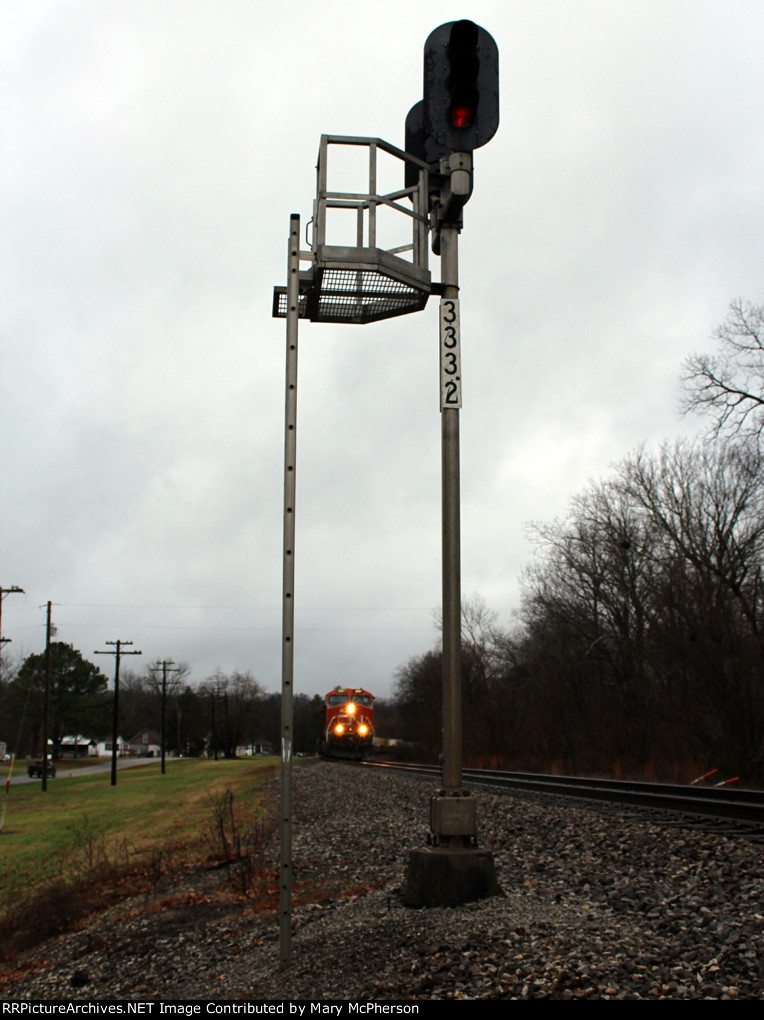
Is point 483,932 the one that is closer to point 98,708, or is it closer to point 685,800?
point 685,800

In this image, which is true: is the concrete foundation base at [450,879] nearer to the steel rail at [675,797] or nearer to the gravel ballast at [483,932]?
the gravel ballast at [483,932]

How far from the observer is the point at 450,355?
628cm

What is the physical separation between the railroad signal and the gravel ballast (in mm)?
5829

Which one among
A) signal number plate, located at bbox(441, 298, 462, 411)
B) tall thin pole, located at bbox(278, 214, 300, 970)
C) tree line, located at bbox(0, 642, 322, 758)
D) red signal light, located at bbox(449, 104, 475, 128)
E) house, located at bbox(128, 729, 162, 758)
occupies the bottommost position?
house, located at bbox(128, 729, 162, 758)

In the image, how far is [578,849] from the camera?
7809mm

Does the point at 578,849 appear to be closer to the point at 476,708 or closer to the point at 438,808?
the point at 438,808

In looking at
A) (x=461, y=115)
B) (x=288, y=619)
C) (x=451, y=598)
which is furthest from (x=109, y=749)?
(x=461, y=115)

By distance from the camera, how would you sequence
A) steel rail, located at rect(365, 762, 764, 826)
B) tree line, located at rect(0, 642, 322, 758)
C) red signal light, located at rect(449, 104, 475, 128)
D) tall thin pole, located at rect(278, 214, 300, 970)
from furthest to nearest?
1. tree line, located at rect(0, 642, 322, 758)
2. steel rail, located at rect(365, 762, 764, 826)
3. red signal light, located at rect(449, 104, 475, 128)
4. tall thin pole, located at rect(278, 214, 300, 970)

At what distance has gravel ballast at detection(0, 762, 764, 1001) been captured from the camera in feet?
12.4

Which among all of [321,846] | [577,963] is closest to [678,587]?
[321,846]

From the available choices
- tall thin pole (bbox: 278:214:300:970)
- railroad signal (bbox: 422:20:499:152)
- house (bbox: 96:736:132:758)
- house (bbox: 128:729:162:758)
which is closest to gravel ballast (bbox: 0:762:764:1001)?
tall thin pole (bbox: 278:214:300:970)

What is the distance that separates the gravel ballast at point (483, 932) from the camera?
3.79m
